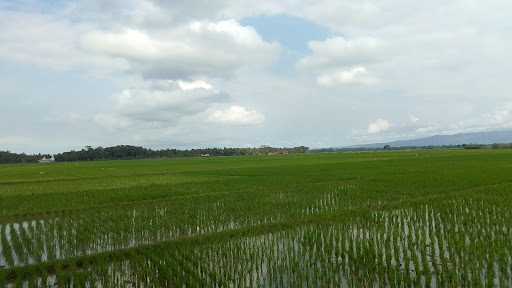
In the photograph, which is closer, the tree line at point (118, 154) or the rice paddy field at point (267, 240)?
the rice paddy field at point (267, 240)

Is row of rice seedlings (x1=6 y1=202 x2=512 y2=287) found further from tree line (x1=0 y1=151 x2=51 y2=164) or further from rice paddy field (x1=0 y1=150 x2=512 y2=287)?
tree line (x1=0 y1=151 x2=51 y2=164)

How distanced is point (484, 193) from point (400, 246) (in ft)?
28.9

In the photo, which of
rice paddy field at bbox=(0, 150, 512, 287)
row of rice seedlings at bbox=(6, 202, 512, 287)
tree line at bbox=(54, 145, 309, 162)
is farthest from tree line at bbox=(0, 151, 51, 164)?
row of rice seedlings at bbox=(6, 202, 512, 287)

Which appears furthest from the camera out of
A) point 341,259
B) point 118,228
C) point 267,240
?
point 118,228

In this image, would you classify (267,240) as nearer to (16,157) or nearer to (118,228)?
(118,228)

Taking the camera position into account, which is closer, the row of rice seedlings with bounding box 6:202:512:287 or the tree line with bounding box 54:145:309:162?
the row of rice seedlings with bounding box 6:202:512:287

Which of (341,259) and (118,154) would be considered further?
(118,154)

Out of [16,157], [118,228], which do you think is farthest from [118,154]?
[118,228]

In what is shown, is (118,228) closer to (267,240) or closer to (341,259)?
(267,240)

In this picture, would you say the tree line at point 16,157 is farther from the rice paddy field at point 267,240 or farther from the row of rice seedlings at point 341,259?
the row of rice seedlings at point 341,259

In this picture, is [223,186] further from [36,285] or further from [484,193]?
[36,285]

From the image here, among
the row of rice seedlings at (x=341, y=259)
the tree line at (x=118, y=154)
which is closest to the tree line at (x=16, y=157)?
the tree line at (x=118, y=154)

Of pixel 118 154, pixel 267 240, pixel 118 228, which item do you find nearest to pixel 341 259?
pixel 267 240

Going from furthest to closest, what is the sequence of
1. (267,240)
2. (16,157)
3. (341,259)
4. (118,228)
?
(16,157)
(118,228)
(267,240)
(341,259)
